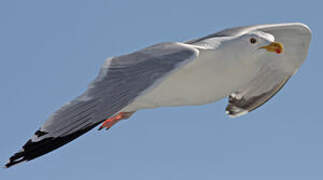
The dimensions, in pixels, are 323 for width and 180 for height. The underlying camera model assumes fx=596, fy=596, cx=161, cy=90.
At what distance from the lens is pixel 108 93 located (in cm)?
776

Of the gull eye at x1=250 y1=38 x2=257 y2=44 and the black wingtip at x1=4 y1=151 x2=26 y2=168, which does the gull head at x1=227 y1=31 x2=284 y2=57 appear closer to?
the gull eye at x1=250 y1=38 x2=257 y2=44

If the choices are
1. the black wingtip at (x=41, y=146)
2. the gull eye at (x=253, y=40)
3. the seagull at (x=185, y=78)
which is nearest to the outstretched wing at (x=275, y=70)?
the seagull at (x=185, y=78)

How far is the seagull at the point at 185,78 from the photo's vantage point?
Answer: 7.25 meters

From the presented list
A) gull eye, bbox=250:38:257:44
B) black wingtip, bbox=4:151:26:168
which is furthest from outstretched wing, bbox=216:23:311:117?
black wingtip, bbox=4:151:26:168

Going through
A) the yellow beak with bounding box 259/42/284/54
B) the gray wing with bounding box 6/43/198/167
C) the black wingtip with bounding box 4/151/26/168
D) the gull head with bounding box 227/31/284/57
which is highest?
the gull head with bounding box 227/31/284/57

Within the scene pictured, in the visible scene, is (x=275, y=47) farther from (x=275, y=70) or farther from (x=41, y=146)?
(x=41, y=146)

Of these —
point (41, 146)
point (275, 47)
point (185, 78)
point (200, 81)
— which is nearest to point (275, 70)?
point (275, 47)

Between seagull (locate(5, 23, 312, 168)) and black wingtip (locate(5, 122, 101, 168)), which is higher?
seagull (locate(5, 23, 312, 168))

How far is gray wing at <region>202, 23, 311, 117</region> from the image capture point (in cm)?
1133

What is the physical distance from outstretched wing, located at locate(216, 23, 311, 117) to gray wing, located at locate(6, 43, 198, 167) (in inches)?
123

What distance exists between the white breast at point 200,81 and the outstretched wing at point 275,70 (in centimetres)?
173

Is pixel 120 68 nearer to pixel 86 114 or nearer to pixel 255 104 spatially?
pixel 86 114

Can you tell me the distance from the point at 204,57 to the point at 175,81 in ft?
1.95

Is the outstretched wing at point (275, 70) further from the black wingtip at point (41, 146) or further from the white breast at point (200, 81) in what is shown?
the black wingtip at point (41, 146)
